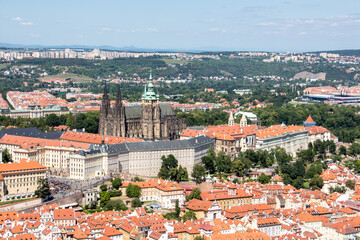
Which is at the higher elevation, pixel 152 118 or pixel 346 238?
pixel 152 118

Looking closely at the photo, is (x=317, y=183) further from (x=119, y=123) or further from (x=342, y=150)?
(x=119, y=123)

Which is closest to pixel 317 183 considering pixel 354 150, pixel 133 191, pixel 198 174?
pixel 198 174

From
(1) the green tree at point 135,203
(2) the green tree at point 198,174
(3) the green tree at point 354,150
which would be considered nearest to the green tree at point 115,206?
(1) the green tree at point 135,203

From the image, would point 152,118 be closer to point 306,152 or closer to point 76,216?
point 306,152

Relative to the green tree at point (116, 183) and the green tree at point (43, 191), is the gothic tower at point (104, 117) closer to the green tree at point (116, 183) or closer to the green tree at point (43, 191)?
the green tree at point (116, 183)

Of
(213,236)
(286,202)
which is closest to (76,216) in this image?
(213,236)

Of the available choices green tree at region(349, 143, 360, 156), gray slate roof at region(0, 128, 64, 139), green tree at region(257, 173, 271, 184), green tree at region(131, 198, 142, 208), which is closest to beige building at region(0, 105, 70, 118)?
gray slate roof at region(0, 128, 64, 139)

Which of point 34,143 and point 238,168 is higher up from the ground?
point 34,143
